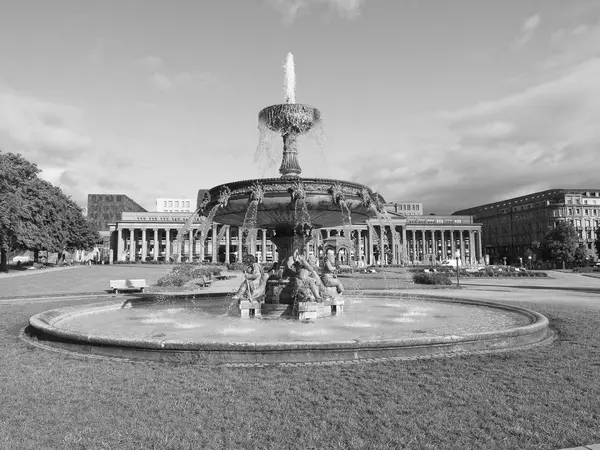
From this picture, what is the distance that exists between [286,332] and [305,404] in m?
4.71

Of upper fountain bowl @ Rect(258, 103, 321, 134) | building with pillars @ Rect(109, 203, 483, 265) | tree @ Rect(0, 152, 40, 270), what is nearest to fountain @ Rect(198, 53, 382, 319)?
upper fountain bowl @ Rect(258, 103, 321, 134)

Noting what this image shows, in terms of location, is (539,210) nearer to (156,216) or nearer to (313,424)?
(156,216)

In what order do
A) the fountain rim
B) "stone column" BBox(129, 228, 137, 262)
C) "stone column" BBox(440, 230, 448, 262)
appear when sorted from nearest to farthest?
the fountain rim < "stone column" BBox(129, 228, 137, 262) < "stone column" BBox(440, 230, 448, 262)

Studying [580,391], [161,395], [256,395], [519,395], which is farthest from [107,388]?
[580,391]

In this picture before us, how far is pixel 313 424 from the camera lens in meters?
4.91

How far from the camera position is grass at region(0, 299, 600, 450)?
4523 mm

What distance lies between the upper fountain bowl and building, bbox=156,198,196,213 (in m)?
145

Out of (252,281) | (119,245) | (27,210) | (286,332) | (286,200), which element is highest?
(27,210)

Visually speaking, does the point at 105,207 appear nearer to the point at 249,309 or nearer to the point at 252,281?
the point at 252,281

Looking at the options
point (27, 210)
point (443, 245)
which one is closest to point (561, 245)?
point (443, 245)

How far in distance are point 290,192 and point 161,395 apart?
627cm

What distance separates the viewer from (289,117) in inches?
531

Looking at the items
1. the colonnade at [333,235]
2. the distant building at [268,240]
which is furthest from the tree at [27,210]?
the colonnade at [333,235]

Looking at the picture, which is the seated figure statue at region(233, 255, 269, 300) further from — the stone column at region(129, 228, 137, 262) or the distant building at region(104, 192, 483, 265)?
the stone column at region(129, 228, 137, 262)
